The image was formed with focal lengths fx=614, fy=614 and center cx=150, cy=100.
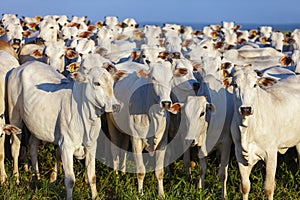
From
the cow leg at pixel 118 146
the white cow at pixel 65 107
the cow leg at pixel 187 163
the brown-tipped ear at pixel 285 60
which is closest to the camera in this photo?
the white cow at pixel 65 107

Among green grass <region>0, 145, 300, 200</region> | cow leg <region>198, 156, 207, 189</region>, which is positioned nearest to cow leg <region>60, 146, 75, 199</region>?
green grass <region>0, 145, 300, 200</region>

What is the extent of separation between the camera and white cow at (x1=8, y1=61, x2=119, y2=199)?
6598 millimetres

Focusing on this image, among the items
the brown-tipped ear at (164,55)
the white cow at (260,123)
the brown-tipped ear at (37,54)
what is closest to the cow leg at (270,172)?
the white cow at (260,123)

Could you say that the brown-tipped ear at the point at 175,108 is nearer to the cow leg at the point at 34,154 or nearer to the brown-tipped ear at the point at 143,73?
the brown-tipped ear at the point at 143,73

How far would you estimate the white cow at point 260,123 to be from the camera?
6480mm

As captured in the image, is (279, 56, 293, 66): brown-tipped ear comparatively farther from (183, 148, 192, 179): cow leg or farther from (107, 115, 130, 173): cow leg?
(107, 115, 130, 173): cow leg

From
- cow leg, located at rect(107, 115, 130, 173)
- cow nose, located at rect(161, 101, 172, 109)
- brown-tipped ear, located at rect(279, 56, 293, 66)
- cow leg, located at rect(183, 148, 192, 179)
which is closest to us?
cow nose, located at rect(161, 101, 172, 109)

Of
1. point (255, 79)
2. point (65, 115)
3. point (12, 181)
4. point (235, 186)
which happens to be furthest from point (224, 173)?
point (12, 181)

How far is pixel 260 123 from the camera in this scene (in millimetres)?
6824

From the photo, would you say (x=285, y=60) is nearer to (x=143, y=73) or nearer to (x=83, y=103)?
(x=143, y=73)

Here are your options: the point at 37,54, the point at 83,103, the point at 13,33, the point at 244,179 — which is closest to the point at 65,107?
the point at 83,103

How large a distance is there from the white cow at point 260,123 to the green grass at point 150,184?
578 mm

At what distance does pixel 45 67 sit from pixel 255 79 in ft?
9.10

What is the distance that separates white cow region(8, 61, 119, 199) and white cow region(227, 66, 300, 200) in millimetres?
1356
